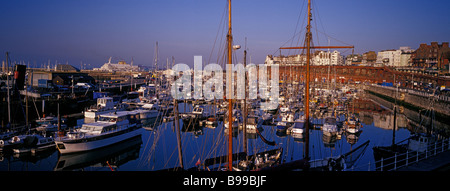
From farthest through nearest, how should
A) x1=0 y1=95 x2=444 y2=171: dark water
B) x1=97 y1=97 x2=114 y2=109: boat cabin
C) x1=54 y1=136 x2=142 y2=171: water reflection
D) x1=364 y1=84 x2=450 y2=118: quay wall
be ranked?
x1=97 y1=97 x2=114 y2=109: boat cabin < x1=364 y1=84 x2=450 y2=118: quay wall < x1=54 y1=136 x2=142 y2=171: water reflection < x1=0 y1=95 x2=444 y2=171: dark water

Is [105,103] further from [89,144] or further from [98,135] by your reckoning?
[89,144]

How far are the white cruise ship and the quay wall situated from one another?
16952 mm

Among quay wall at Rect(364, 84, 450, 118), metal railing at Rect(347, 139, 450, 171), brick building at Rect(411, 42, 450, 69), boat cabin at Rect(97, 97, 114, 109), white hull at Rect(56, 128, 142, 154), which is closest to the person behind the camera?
metal railing at Rect(347, 139, 450, 171)

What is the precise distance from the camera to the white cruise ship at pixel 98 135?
1389 cm

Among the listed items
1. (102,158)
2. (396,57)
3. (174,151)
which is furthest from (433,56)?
(102,158)

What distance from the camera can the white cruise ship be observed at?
45.6 ft

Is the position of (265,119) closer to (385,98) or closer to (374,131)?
(374,131)

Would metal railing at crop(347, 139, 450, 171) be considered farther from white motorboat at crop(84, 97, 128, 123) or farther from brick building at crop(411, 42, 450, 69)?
brick building at crop(411, 42, 450, 69)

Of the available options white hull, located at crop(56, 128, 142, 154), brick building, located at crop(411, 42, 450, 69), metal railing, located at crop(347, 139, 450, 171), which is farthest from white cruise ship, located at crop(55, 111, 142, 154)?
brick building, located at crop(411, 42, 450, 69)

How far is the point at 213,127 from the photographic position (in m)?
21.1

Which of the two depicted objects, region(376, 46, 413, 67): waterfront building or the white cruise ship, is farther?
region(376, 46, 413, 67): waterfront building

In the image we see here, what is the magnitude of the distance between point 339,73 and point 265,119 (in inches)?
1894

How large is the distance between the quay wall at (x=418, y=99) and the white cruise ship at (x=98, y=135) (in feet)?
55.6
